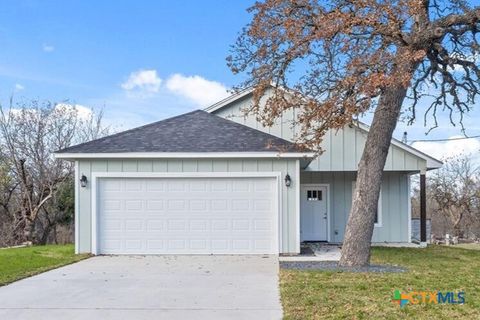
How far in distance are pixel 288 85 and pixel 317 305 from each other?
660cm

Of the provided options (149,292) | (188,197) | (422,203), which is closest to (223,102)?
(188,197)

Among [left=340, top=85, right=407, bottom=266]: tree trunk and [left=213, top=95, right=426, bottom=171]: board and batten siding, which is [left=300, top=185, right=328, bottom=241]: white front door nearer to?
[left=213, top=95, right=426, bottom=171]: board and batten siding

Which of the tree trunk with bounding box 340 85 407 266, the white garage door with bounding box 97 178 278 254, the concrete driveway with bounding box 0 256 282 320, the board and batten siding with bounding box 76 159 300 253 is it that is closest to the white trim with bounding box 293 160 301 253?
the board and batten siding with bounding box 76 159 300 253

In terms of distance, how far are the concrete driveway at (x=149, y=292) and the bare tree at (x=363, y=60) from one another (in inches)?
111

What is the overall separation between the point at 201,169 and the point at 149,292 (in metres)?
5.43

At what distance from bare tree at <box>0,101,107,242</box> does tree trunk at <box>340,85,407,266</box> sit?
13816mm

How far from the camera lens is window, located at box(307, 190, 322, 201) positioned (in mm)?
16938

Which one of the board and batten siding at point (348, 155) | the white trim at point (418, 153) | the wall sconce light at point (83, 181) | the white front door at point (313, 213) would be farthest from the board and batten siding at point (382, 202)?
the wall sconce light at point (83, 181)

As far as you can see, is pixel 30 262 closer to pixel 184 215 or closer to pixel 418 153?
pixel 184 215

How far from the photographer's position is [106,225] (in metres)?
12.8

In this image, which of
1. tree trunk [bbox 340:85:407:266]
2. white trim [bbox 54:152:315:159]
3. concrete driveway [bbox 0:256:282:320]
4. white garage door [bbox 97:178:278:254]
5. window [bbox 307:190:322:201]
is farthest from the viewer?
window [bbox 307:190:322:201]

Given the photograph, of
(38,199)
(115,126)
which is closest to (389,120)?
(38,199)

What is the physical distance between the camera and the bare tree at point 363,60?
9.66 metres

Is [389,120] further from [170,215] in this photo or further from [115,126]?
[115,126]
